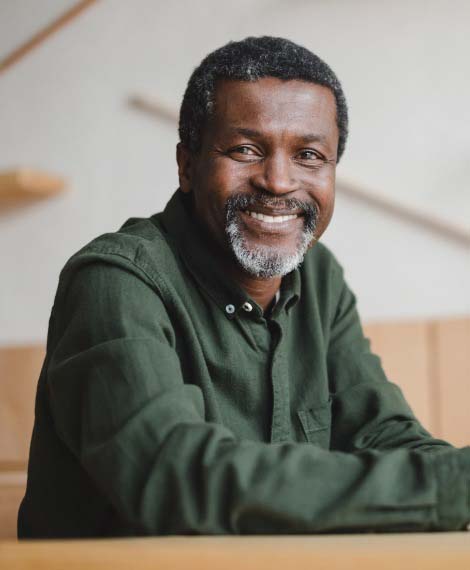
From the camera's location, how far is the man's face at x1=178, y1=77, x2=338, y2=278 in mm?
1285

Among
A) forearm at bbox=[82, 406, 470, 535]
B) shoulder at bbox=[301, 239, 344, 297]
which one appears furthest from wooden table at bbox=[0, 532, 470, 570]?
shoulder at bbox=[301, 239, 344, 297]

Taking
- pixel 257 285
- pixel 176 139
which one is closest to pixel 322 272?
pixel 257 285

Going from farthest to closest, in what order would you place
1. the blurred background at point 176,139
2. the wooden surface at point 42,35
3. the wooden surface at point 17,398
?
the wooden surface at point 42,35 < the blurred background at point 176,139 < the wooden surface at point 17,398

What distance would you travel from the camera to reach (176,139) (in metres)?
2.62

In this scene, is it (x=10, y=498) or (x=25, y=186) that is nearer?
(x=10, y=498)

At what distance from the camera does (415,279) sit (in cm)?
250

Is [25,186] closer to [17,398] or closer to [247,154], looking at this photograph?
[17,398]

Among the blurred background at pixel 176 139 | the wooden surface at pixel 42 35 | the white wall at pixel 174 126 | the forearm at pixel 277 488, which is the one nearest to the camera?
the forearm at pixel 277 488

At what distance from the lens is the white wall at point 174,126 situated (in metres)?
2.48

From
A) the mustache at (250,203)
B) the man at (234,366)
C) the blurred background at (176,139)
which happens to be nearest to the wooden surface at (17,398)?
→ the blurred background at (176,139)

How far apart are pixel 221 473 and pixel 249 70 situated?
2.14 ft

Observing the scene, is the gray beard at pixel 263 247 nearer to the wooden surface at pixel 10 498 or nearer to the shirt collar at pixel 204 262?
the shirt collar at pixel 204 262

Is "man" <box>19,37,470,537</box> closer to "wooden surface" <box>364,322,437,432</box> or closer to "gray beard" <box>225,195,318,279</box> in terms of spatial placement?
"gray beard" <box>225,195,318,279</box>

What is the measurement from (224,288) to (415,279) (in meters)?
1.31
